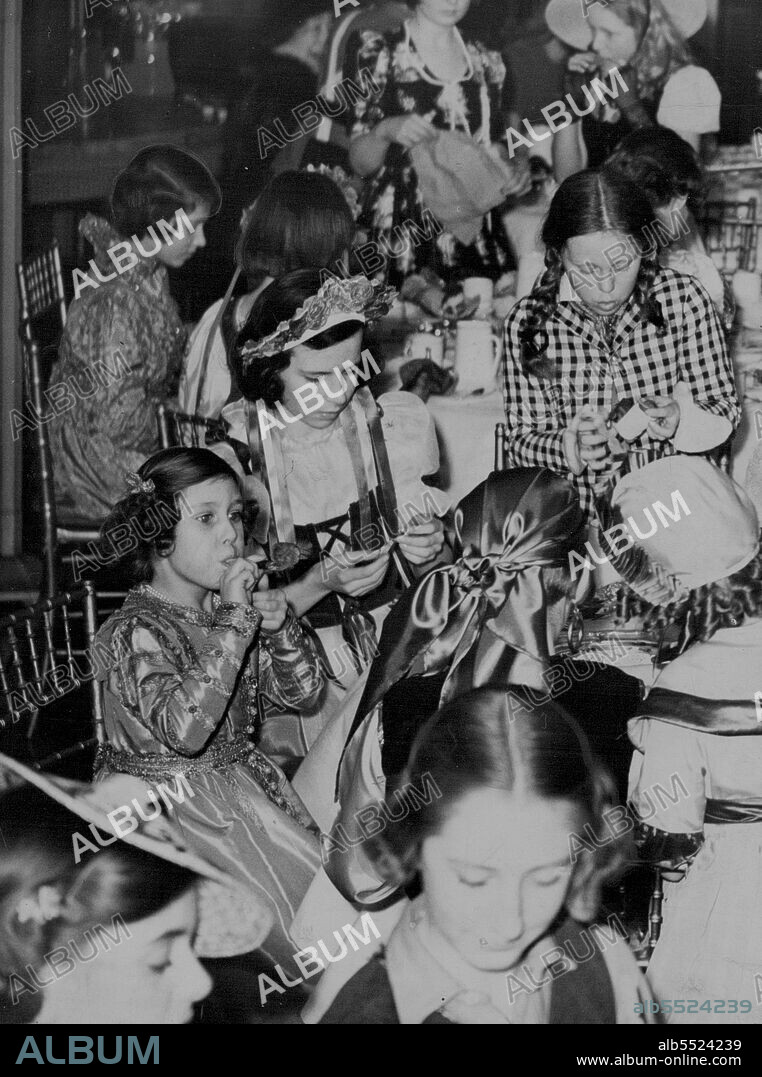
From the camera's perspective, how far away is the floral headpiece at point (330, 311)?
7.41ft

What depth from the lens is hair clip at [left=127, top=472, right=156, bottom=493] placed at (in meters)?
2.20

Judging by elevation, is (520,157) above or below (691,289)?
above

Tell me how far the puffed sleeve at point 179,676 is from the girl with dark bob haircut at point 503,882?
511 mm

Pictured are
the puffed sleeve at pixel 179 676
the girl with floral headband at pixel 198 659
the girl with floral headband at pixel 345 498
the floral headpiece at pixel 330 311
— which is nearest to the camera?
the puffed sleeve at pixel 179 676

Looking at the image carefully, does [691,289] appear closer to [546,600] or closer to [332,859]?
[546,600]

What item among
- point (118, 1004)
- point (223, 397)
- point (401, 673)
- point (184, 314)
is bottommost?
point (118, 1004)

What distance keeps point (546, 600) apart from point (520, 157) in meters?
0.94

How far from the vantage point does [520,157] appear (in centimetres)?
233

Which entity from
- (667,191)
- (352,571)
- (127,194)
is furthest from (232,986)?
(667,191)

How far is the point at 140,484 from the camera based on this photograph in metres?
2.21

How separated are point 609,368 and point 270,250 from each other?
767 mm

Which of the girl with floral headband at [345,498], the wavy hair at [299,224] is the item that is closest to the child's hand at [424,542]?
the girl with floral headband at [345,498]

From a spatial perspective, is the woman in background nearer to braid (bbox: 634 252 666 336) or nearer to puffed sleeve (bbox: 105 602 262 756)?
braid (bbox: 634 252 666 336)

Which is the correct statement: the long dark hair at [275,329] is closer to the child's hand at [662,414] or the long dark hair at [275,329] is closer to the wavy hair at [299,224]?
the wavy hair at [299,224]
